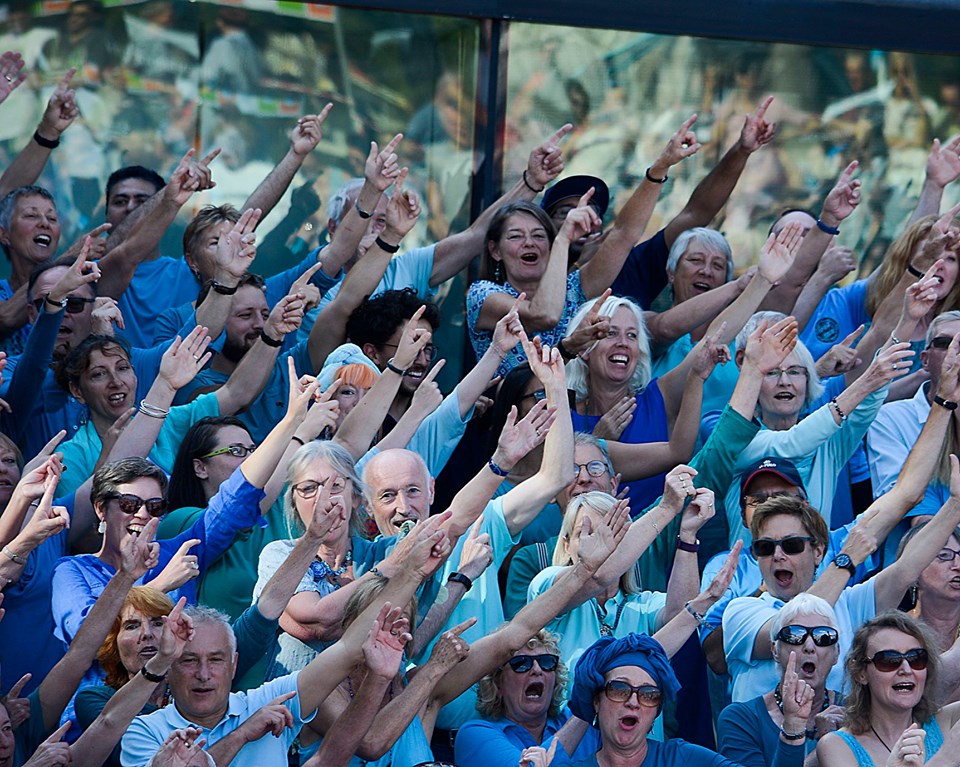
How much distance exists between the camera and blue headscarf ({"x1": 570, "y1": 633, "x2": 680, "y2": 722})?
A: 19.0 feet

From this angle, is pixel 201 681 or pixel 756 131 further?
pixel 756 131

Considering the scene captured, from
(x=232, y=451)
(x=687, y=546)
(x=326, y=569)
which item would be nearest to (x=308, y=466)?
(x=326, y=569)

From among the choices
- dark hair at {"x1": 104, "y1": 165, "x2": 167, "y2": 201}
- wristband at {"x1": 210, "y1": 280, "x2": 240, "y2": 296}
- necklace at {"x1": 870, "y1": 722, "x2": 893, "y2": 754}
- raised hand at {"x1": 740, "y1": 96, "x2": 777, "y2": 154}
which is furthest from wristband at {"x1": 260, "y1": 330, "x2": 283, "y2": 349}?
necklace at {"x1": 870, "y1": 722, "x2": 893, "y2": 754}

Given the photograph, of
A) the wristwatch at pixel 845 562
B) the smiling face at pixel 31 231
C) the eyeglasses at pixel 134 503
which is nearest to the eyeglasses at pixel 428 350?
the smiling face at pixel 31 231

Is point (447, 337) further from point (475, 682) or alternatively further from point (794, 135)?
point (475, 682)

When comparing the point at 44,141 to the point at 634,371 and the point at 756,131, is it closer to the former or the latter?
the point at 634,371

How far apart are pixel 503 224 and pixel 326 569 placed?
7.95 feet

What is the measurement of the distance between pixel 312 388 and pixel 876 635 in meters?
2.13

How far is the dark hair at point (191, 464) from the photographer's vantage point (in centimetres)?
683

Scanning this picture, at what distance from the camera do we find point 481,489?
6461mm

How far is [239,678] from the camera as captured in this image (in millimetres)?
6051

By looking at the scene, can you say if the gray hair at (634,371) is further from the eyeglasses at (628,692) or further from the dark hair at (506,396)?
the eyeglasses at (628,692)

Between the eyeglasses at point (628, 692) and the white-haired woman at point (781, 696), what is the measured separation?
0.42 m

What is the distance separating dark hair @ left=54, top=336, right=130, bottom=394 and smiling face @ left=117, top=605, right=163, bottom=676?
1626 millimetres
